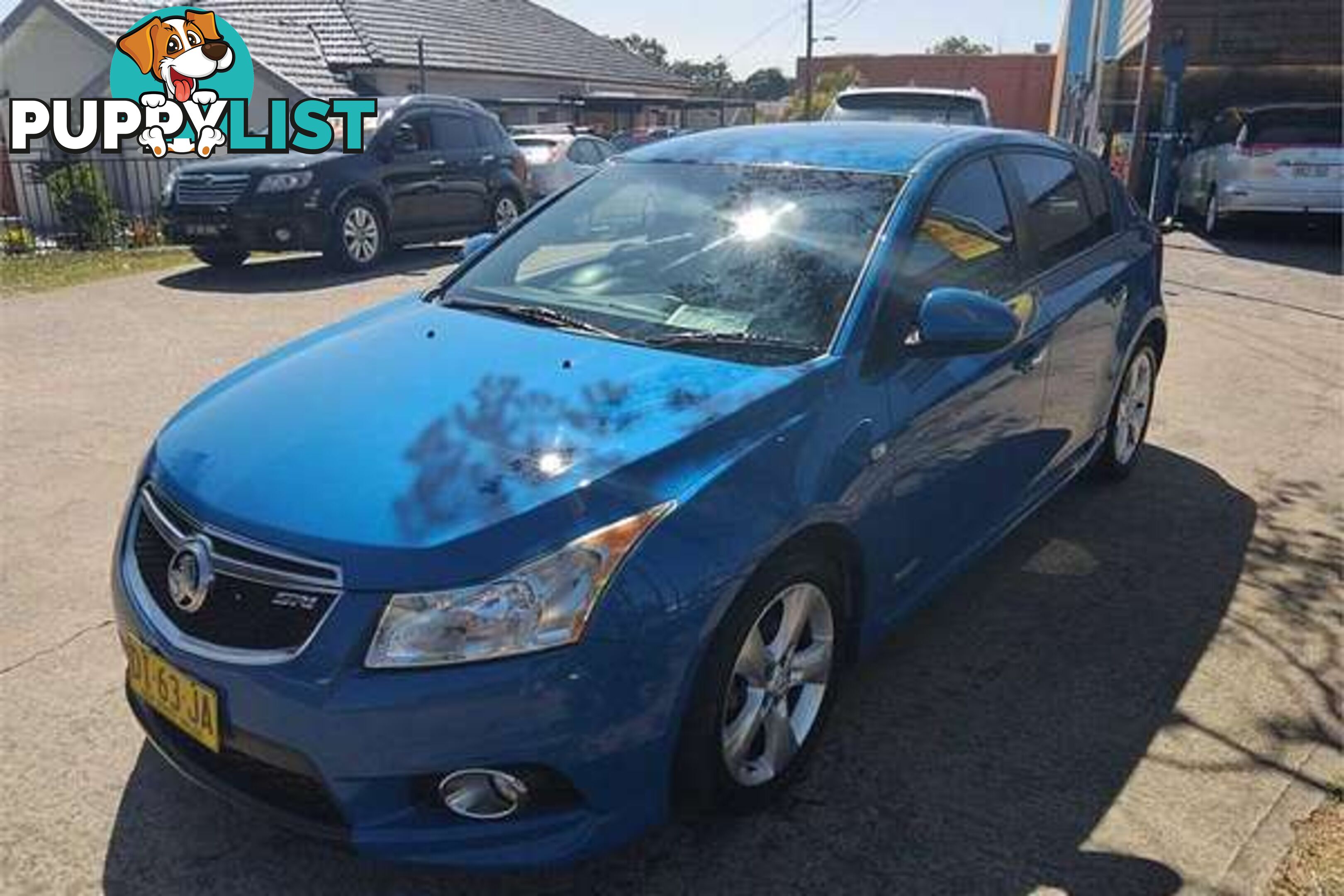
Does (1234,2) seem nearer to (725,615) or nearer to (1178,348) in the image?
(1178,348)

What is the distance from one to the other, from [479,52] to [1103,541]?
29052 mm

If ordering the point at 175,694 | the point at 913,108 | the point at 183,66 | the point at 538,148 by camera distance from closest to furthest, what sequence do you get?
the point at 175,694 < the point at 913,108 < the point at 538,148 < the point at 183,66

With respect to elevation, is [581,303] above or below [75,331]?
above

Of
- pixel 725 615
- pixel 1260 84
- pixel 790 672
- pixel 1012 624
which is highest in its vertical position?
pixel 1260 84

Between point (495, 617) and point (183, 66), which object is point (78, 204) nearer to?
point (183, 66)

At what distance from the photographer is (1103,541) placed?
444cm

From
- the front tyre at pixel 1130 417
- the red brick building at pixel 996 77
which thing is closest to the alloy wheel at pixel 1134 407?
the front tyre at pixel 1130 417

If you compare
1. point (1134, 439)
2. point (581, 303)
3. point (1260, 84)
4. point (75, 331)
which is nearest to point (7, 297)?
point (75, 331)

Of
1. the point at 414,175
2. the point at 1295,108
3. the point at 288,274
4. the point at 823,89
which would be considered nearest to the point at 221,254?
the point at 288,274

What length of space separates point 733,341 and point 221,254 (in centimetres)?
941

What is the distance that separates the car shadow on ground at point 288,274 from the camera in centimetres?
1020

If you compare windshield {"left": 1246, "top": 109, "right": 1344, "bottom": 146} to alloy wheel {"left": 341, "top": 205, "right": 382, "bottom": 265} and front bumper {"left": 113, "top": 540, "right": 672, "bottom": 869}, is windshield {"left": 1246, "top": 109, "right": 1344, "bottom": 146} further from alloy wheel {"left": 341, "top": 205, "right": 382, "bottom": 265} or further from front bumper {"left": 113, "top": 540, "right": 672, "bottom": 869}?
front bumper {"left": 113, "top": 540, "right": 672, "bottom": 869}

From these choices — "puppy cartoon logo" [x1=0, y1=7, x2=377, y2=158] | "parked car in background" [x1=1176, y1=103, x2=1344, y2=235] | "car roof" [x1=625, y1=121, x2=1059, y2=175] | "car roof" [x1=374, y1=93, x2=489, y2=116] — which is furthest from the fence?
"parked car in background" [x1=1176, y1=103, x2=1344, y2=235]

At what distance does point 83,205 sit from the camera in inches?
496
